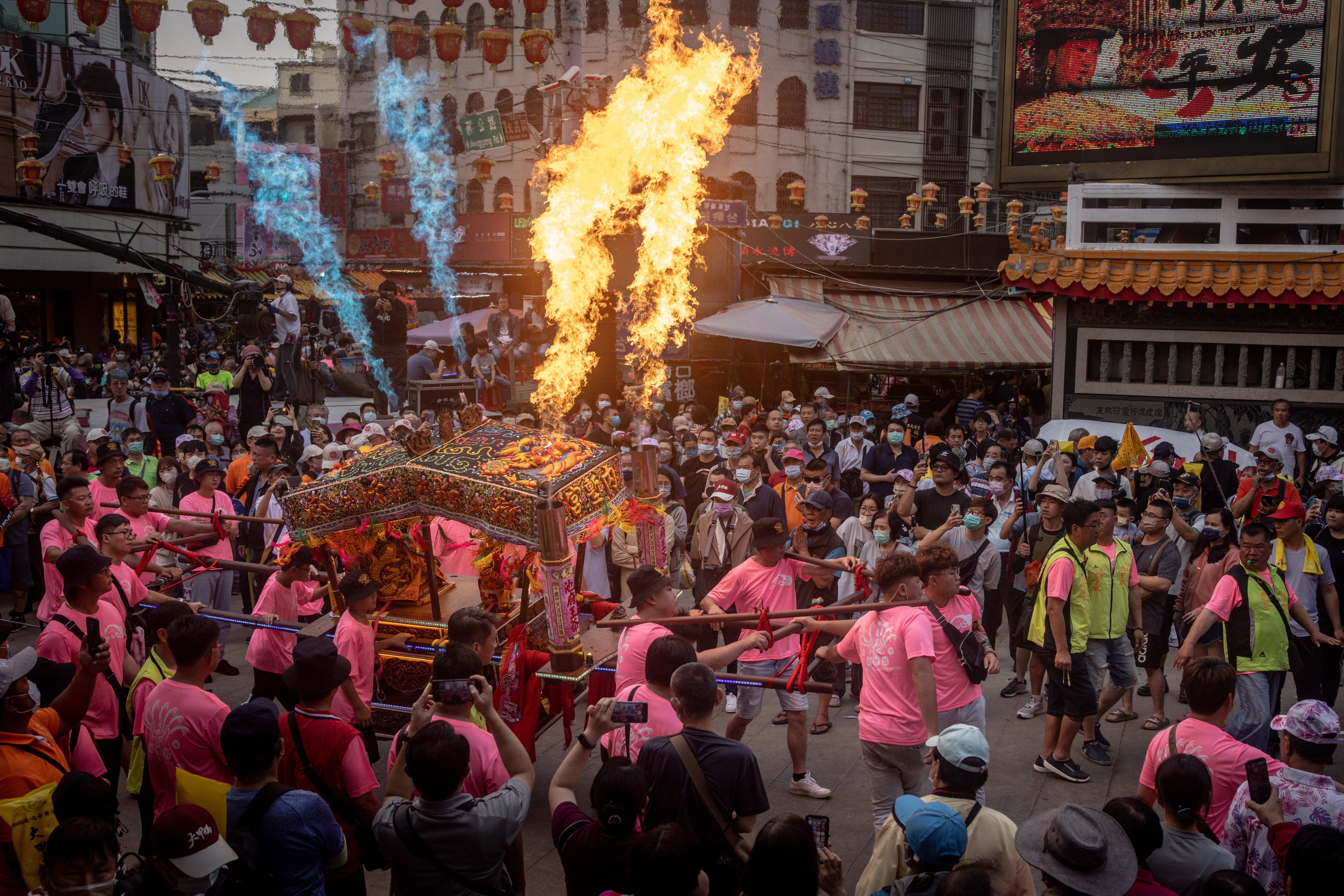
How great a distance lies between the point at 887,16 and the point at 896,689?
36.2 m

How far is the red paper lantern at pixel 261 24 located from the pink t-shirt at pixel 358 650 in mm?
17603

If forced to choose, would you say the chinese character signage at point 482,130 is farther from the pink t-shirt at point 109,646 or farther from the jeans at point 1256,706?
the jeans at point 1256,706

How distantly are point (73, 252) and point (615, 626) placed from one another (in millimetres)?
35111

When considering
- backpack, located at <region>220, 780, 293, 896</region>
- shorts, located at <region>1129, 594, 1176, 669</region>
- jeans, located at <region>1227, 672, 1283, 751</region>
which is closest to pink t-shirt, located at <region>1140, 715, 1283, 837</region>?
jeans, located at <region>1227, 672, 1283, 751</region>

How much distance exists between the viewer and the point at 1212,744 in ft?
14.5

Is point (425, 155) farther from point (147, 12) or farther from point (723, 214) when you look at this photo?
point (147, 12)

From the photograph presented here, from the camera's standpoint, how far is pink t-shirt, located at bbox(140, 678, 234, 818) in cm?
436

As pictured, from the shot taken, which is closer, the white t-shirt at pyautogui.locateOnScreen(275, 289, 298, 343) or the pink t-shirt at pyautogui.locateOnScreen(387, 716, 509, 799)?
the pink t-shirt at pyautogui.locateOnScreen(387, 716, 509, 799)

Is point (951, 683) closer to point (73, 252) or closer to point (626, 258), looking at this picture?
point (626, 258)

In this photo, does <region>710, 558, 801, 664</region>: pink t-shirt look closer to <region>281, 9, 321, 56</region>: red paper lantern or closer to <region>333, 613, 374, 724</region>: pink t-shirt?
<region>333, 613, 374, 724</region>: pink t-shirt

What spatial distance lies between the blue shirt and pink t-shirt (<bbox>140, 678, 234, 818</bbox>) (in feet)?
2.23

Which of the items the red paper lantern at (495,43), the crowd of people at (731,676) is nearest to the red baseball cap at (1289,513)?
the crowd of people at (731,676)

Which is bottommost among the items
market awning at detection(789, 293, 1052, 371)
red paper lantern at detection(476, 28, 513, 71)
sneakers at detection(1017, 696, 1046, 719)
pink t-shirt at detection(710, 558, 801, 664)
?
sneakers at detection(1017, 696, 1046, 719)

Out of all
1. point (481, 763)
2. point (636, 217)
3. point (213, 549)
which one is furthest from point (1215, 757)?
point (636, 217)
